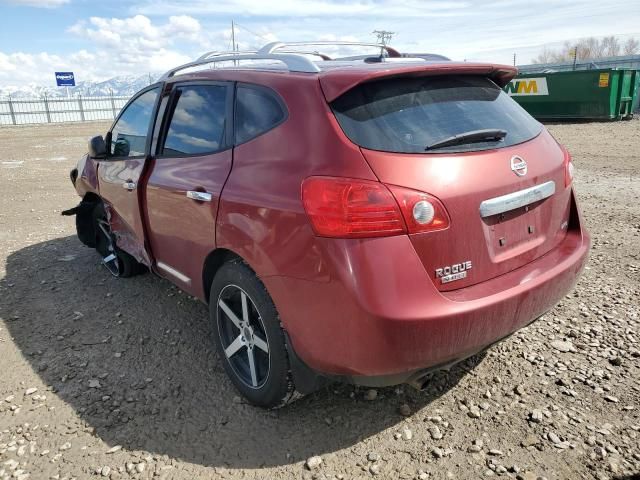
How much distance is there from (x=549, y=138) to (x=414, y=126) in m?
1.01

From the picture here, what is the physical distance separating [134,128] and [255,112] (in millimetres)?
1809

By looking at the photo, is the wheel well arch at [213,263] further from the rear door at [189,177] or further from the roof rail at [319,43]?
the roof rail at [319,43]

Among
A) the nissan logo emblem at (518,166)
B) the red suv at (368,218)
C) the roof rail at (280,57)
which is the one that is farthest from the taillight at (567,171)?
the roof rail at (280,57)

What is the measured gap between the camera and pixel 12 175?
38.4 feet

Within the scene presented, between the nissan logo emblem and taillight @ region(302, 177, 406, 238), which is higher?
the nissan logo emblem

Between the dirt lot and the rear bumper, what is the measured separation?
532 mm

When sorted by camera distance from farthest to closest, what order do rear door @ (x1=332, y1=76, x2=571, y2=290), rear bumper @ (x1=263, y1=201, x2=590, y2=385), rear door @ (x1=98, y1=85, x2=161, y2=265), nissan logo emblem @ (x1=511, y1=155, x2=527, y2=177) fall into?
1. rear door @ (x1=98, y1=85, x2=161, y2=265)
2. nissan logo emblem @ (x1=511, y1=155, x2=527, y2=177)
3. rear door @ (x1=332, y1=76, x2=571, y2=290)
4. rear bumper @ (x1=263, y1=201, x2=590, y2=385)

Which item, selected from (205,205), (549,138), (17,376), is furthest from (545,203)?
(17,376)

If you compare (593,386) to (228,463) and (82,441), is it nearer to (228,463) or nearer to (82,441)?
(228,463)

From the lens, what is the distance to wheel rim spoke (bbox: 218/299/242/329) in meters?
2.80

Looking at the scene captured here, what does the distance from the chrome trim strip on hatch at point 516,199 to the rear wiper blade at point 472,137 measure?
29 cm

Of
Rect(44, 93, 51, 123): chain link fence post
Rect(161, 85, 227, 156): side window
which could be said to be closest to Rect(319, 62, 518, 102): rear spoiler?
Rect(161, 85, 227, 156): side window

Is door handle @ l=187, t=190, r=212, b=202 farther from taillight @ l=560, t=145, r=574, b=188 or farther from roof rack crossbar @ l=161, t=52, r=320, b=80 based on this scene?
taillight @ l=560, t=145, r=574, b=188

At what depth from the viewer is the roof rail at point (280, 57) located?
8.39 feet
